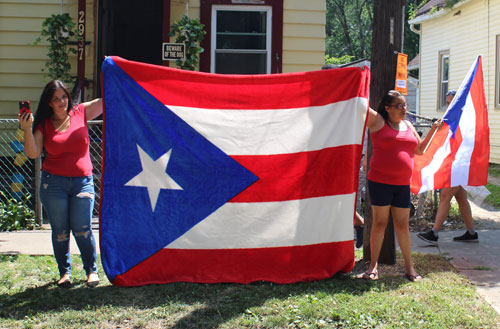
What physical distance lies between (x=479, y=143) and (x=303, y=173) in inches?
99.3

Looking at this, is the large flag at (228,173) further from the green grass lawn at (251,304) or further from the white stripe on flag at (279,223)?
the green grass lawn at (251,304)

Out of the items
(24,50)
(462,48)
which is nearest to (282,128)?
(24,50)

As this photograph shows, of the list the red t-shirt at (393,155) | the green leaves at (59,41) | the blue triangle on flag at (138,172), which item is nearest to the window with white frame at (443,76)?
the green leaves at (59,41)

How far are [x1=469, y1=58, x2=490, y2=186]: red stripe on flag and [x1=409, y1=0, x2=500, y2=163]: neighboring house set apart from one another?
30.7 ft

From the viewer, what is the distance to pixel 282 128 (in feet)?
16.7

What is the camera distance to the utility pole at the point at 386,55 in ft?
18.3

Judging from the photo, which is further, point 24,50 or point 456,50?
point 456,50

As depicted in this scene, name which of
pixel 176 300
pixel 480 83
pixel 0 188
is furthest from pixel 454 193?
pixel 0 188

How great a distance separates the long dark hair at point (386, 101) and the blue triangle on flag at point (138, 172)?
1469mm

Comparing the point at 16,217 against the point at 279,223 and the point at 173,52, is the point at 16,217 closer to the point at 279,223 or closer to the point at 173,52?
the point at 173,52

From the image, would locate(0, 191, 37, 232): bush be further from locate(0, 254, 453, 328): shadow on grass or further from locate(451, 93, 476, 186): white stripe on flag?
locate(451, 93, 476, 186): white stripe on flag

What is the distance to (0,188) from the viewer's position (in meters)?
8.80

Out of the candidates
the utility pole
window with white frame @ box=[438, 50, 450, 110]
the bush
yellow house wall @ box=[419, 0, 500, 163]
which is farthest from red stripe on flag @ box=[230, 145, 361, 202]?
window with white frame @ box=[438, 50, 450, 110]

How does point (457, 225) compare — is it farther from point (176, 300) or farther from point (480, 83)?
point (176, 300)
